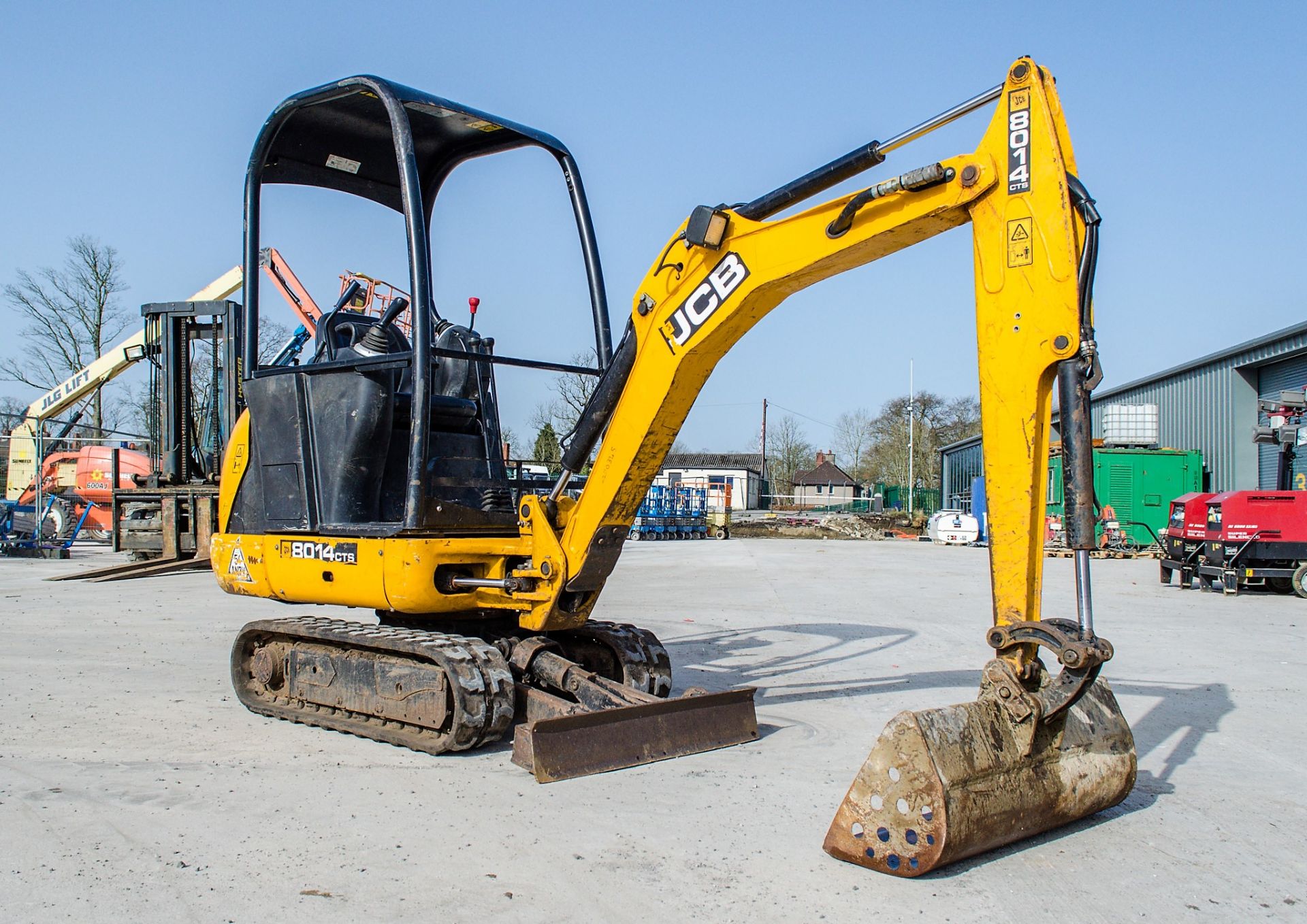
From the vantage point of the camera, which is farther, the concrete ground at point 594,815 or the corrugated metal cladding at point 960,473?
the corrugated metal cladding at point 960,473

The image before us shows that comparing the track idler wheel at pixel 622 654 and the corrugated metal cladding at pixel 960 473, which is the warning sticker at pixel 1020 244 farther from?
the corrugated metal cladding at pixel 960 473

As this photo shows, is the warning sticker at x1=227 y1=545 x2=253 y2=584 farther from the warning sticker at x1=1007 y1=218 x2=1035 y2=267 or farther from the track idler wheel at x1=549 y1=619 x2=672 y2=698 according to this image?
the warning sticker at x1=1007 y1=218 x2=1035 y2=267

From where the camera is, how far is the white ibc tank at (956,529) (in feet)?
113

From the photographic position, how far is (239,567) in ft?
21.9

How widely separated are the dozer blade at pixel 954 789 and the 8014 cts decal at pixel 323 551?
124 inches

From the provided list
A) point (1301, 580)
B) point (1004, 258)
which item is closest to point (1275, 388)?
point (1301, 580)

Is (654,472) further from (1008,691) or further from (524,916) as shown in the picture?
(524,916)

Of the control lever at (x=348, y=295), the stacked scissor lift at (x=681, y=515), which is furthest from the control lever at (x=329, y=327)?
the stacked scissor lift at (x=681, y=515)

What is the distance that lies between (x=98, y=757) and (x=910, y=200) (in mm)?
4922

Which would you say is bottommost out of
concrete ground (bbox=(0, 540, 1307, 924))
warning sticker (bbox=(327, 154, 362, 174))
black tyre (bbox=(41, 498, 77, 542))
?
concrete ground (bbox=(0, 540, 1307, 924))

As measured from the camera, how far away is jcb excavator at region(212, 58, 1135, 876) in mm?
4098

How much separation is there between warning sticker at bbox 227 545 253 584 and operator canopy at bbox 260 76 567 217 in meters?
2.43

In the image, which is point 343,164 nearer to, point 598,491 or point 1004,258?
point 598,491

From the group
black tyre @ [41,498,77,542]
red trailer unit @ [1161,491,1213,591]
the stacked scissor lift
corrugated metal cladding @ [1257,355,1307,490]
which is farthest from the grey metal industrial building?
black tyre @ [41,498,77,542]
